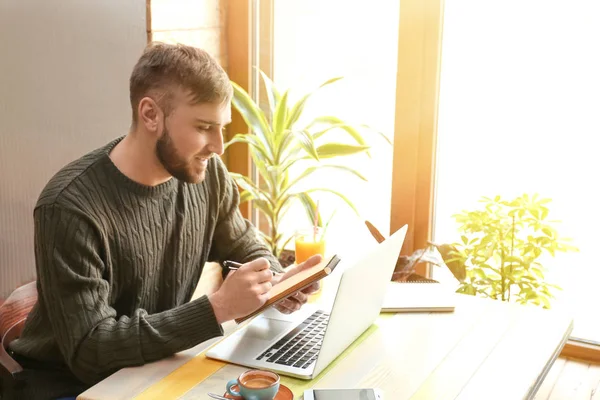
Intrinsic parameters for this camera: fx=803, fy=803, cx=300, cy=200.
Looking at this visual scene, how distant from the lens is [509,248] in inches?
115

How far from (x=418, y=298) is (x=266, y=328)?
434 millimetres

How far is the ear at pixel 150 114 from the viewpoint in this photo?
6.40ft

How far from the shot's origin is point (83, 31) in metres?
2.63

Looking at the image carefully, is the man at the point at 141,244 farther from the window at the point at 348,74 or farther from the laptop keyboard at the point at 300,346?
the window at the point at 348,74

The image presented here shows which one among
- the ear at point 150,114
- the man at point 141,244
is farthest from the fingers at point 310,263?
the ear at point 150,114

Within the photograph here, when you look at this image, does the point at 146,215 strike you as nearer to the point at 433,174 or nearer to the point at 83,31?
the point at 83,31

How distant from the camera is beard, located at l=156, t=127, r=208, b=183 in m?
1.96

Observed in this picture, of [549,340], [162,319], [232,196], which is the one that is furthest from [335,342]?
[232,196]

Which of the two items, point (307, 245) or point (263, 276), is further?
point (307, 245)

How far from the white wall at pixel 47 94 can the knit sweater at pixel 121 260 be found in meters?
0.55

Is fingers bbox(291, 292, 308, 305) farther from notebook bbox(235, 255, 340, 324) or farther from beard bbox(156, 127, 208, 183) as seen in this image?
beard bbox(156, 127, 208, 183)

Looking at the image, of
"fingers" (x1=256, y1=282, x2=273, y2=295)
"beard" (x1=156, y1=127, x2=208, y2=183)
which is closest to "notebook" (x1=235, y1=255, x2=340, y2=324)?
"fingers" (x1=256, y1=282, x2=273, y2=295)

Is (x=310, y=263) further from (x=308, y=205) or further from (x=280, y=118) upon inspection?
(x=280, y=118)

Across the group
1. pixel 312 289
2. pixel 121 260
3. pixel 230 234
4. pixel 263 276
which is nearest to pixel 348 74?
pixel 230 234
